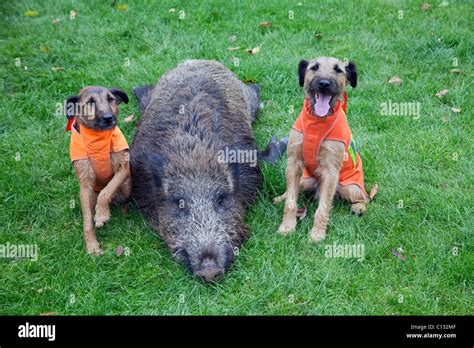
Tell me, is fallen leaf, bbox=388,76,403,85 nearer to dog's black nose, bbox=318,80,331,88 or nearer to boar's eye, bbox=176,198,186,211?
dog's black nose, bbox=318,80,331,88

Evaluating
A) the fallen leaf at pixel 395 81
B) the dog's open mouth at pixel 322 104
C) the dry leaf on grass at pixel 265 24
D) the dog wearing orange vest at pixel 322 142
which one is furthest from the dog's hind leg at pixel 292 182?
the dry leaf on grass at pixel 265 24

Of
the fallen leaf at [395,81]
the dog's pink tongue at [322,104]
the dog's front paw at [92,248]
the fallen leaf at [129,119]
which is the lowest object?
the dog's front paw at [92,248]

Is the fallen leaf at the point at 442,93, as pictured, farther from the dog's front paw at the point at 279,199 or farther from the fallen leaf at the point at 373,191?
the dog's front paw at the point at 279,199

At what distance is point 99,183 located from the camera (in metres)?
5.89

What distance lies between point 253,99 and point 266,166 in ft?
5.21

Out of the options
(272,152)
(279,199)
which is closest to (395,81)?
(272,152)

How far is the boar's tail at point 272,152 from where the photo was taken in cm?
681

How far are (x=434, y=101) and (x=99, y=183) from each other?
4774 millimetres

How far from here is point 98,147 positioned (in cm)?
555

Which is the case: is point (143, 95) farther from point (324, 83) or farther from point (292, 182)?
point (324, 83)

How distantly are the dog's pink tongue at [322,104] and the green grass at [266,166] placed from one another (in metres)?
1.18

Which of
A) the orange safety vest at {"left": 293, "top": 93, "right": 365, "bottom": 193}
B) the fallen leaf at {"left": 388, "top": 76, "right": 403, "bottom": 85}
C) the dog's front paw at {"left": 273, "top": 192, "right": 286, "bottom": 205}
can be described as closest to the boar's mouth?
the dog's front paw at {"left": 273, "top": 192, "right": 286, "bottom": 205}

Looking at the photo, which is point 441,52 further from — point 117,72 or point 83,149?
point 83,149

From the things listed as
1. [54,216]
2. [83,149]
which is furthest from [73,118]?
[54,216]
